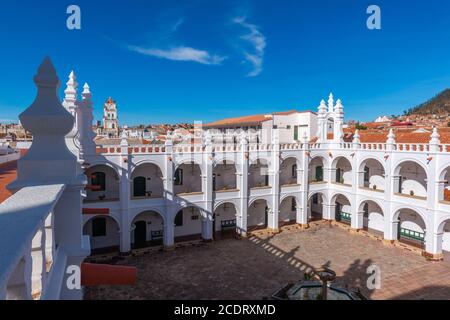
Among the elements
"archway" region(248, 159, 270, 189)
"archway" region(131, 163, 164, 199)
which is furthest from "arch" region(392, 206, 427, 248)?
"archway" region(131, 163, 164, 199)

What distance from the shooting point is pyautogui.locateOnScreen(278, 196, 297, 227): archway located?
108 feet

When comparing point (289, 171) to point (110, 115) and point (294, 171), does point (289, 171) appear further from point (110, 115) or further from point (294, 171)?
point (110, 115)

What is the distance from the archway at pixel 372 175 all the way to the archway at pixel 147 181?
1905 centimetres

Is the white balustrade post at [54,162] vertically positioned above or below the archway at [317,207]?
above

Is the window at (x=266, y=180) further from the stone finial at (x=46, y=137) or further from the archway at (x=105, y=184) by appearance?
the stone finial at (x=46, y=137)

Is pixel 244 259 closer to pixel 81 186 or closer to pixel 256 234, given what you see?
pixel 256 234

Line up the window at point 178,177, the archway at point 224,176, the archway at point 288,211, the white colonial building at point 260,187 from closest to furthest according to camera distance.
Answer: the white colonial building at point 260,187
the window at point 178,177
the archway at point 224,176
the archway at point 288,211

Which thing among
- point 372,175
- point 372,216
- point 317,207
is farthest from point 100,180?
point 372,216

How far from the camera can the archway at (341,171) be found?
3253cm

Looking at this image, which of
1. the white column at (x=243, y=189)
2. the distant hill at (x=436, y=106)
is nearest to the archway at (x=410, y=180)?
the white column at (x=243, y=189)

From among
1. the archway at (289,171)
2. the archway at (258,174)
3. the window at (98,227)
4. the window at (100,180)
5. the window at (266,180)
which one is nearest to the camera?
the window at (100,180)

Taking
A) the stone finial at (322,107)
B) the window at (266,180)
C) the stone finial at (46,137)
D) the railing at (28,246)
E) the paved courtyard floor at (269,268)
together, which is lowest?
the paved courtyard floor at (269,268)

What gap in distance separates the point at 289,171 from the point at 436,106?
144 m

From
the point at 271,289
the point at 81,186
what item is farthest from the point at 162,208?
the point at 81,186
